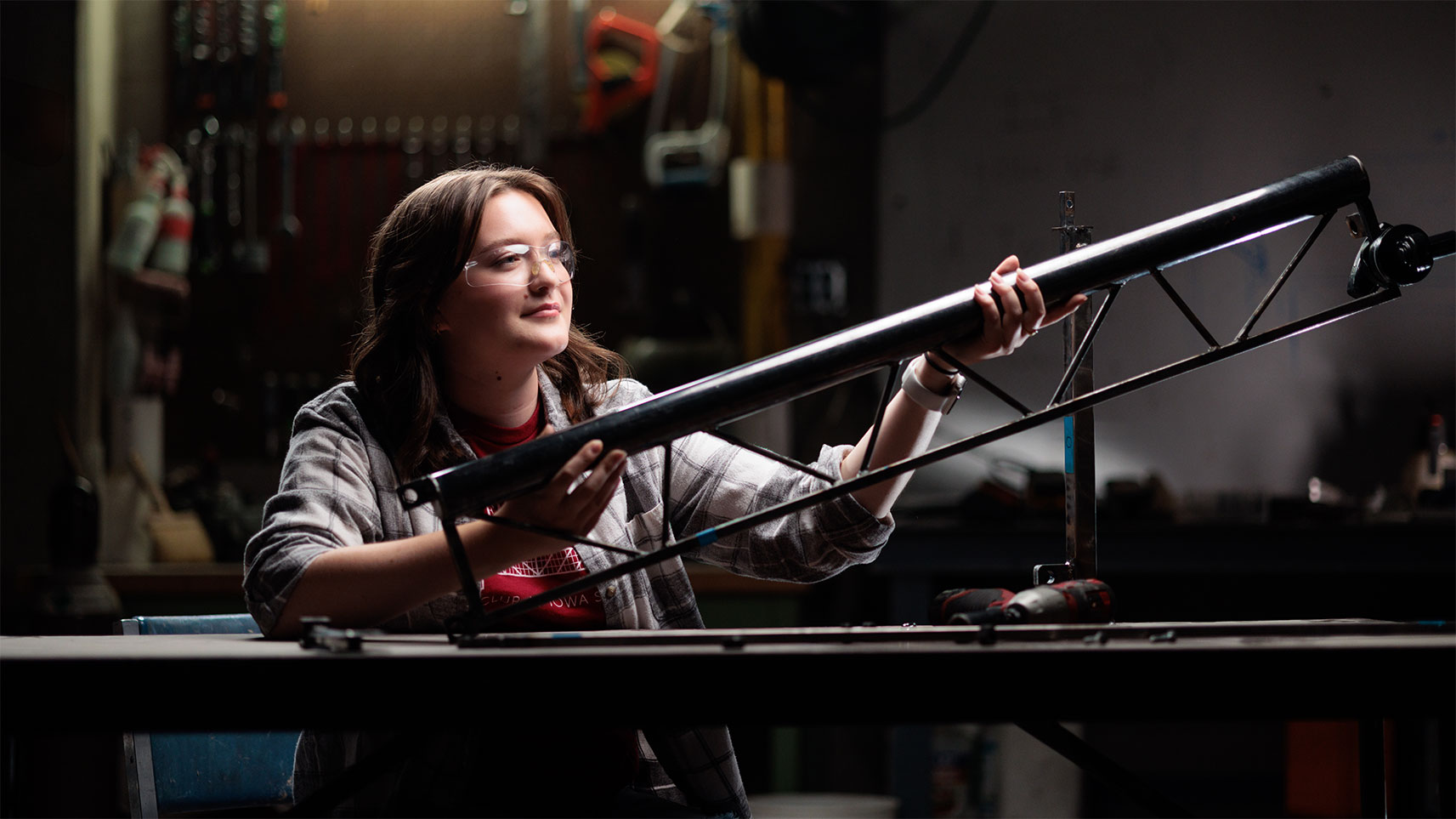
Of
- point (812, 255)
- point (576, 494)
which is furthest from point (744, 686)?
point (812, 255)

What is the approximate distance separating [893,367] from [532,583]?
0.50 meters

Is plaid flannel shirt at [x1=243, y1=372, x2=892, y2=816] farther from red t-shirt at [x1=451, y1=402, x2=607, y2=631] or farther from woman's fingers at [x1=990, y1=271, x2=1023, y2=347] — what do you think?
woman's fingers at [x1=990, y1=271, x2=1023, y2=347]

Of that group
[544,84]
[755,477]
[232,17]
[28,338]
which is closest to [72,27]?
[232,17]

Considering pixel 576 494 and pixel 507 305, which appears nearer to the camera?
pixel 576 494

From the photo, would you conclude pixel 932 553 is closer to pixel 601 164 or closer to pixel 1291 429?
pixel 1291 429

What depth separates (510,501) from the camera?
118cm

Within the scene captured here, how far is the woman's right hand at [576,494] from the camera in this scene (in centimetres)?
115

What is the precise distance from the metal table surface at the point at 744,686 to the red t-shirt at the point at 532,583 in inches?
17.5

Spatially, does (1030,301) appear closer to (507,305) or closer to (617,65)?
(507,305)

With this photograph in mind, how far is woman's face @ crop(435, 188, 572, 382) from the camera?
153cm

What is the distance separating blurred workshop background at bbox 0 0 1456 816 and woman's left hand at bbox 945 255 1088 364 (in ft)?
6.07

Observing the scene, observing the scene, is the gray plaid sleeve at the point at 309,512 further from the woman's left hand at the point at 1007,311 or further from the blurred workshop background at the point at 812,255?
the blurred workshop background at the point at 812,255

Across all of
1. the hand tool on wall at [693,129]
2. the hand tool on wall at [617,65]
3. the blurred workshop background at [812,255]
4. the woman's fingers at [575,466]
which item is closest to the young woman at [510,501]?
the woman's fingers at [575,466]

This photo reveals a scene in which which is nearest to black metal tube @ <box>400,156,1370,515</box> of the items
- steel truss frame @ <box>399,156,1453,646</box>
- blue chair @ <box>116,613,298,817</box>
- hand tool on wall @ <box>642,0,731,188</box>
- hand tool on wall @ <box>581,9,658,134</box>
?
steel truss frame @ <box>399,156,1453,646</box>
